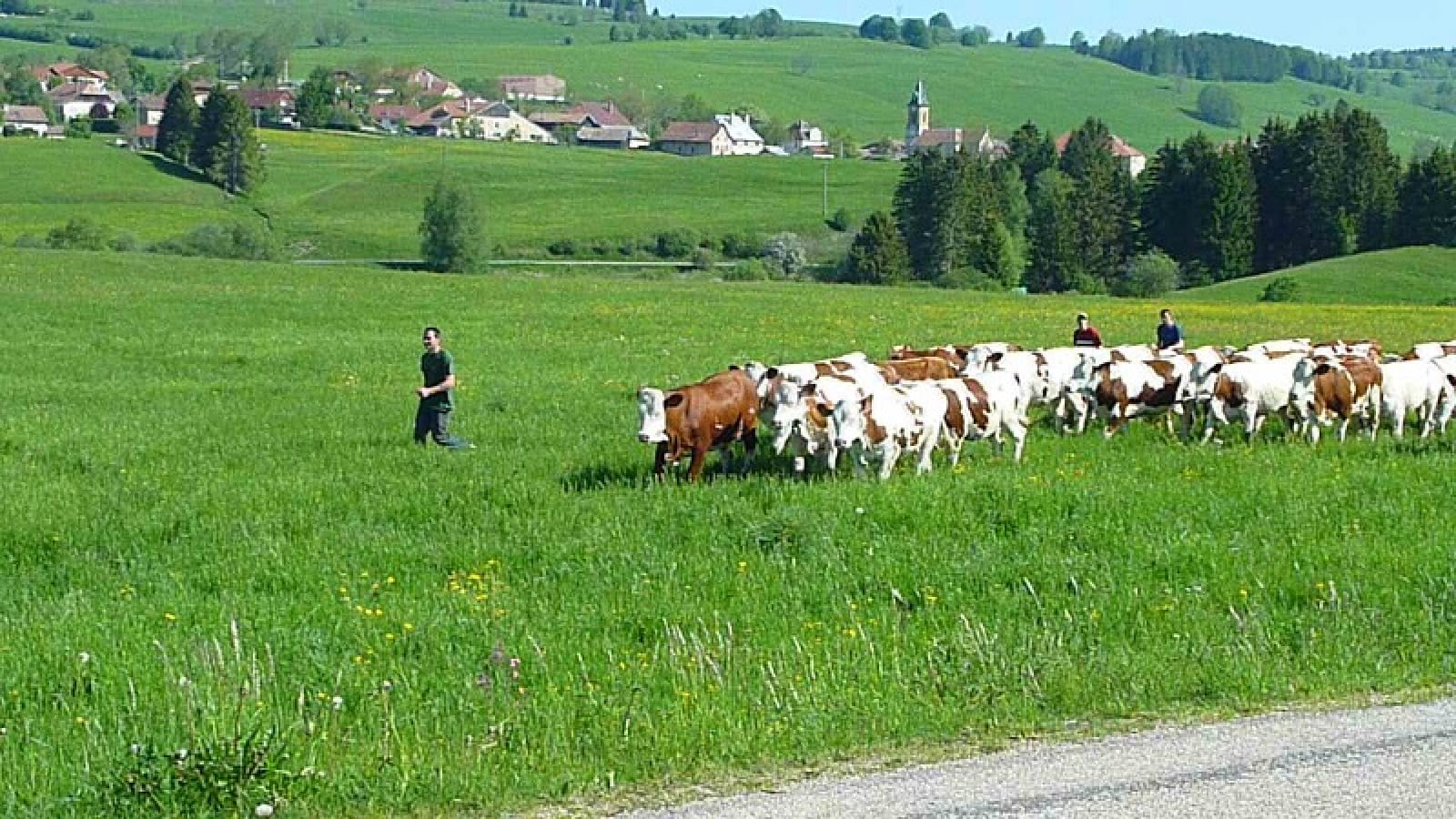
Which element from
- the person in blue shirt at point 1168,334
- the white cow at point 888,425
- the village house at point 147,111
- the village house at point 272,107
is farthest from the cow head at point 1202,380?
the village house at point 272,107

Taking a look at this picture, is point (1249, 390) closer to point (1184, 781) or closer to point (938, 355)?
point (938, 355)

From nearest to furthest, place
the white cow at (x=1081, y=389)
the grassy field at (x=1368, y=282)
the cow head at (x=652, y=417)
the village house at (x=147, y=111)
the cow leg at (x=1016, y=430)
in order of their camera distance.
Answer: the cow head at (x=652, y=417) < the cow leg at (x=1016, y=430) < the white cow at (x=1081, y=389) < the grassy field at (x=1368, y=282) < the village house at (x=147, y=111)

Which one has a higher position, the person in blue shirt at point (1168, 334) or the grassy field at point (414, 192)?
the person in blue shirt at point (1168, 334)

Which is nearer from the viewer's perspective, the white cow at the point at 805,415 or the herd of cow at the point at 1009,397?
the herd of cow at the point at 1009,397

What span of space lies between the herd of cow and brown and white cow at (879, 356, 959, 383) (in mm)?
27

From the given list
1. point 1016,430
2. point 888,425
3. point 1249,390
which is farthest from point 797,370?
point 1249,390

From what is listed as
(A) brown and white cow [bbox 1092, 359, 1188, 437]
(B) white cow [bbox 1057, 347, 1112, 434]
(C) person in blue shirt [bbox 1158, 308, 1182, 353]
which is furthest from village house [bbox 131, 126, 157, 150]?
(A) brown and white cow [bbox 1092, 359, 1188, 437]

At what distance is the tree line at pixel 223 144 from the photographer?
134 meters

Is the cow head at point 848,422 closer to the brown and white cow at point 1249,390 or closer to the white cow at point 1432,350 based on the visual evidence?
the brown and white cow at point 1249,390

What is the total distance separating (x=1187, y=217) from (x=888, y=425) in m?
87.2

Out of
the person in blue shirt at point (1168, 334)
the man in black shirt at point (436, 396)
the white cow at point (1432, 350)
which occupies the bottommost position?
the man in black shirt at point (436, 396)

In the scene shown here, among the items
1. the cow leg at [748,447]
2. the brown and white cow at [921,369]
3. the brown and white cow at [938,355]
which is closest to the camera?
the cow leg at [748,447]

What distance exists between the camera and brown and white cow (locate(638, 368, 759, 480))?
2042cm

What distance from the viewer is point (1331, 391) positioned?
2506 cm
